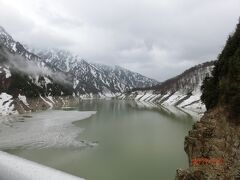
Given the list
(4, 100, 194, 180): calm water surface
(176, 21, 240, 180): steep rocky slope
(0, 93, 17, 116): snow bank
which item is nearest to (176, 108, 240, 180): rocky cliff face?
(176, 21, 240, 180): steep rocky slope

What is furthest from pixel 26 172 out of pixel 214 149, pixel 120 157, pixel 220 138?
pixel 120 157

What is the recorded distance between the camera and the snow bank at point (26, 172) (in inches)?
112

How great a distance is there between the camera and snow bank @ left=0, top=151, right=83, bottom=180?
2.85 meters

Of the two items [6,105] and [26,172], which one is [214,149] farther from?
[6,105]

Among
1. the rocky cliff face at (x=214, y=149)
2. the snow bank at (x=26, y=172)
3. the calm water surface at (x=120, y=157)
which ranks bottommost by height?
the calm water surface at (x=120, y=157)

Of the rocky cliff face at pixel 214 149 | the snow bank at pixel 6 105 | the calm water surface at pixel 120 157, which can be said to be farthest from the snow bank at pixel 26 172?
the snow bank at pixel 6 105

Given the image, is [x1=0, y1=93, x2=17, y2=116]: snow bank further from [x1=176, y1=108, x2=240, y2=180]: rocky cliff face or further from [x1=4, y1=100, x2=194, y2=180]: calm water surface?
[x1=176, y1=108, x2=240, y2=180]: rocky cliff face

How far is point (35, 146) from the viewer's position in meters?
35.4

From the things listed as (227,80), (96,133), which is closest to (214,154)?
(227,80)

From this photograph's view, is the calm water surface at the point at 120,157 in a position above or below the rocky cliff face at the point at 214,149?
below

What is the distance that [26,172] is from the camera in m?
2.92

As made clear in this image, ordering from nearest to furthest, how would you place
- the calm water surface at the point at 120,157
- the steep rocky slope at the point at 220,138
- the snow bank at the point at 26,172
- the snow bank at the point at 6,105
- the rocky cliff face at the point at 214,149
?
the snow bank at the point at 26,172 < the rocky cliff face at the point at 214,149 < the steep rocky slope at the point at 220,138 < the calm water surface at the point at 120,157 < the snow bank at the point at 6,105

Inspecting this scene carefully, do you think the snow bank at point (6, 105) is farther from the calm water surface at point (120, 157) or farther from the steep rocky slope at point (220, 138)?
→ the steep rocky slope at point (220, 138)

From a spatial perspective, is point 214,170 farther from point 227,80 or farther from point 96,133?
point 96,133
